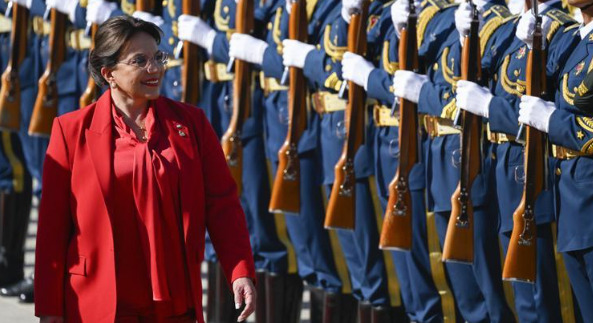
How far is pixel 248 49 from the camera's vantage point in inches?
266

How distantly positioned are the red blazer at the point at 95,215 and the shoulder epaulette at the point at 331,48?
7.06 ft

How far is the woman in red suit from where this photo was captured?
13.6ft

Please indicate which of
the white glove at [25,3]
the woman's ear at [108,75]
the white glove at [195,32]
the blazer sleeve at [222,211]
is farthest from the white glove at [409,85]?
the white glove at [25,3]

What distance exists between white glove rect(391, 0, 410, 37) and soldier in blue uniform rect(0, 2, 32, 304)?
2.65 meters

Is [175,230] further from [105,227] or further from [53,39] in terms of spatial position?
[53,39]

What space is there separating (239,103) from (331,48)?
594mm

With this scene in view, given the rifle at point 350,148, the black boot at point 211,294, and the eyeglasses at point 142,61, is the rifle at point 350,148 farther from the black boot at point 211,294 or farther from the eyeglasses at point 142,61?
the eyeglasses at point 142,61

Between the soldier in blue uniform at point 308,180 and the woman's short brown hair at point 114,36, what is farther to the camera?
the soldier in blue uniform at point 308,180

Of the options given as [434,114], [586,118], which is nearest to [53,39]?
[434,114]

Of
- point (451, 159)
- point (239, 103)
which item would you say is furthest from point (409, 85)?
point (239, 103)

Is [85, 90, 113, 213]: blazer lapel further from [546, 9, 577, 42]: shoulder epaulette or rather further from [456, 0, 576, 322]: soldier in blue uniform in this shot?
[546, 9, 577, 42]: shoulder epaulette

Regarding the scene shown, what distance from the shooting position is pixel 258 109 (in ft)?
22.7

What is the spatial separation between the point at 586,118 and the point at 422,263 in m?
1.11

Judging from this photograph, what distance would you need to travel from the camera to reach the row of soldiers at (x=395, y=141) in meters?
5.29
